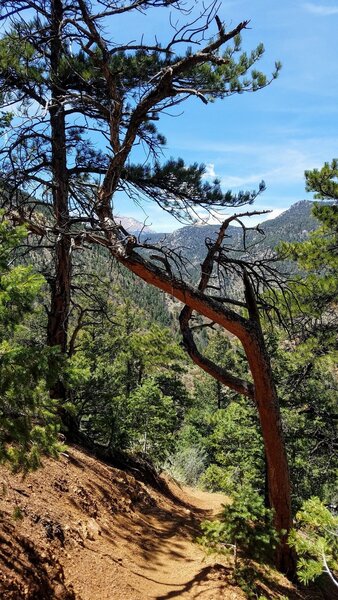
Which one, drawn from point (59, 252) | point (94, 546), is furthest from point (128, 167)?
point (94, 546)

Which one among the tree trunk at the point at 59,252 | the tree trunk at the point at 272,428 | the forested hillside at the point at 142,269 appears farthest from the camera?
the tree trunk at the point at 59,252

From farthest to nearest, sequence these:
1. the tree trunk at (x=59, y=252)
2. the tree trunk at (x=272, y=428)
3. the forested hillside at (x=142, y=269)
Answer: the tree trunk at (x=59, y=252) < the tree trunk at (x=272, y=428) < the forested hillside at (x=142, y=269)

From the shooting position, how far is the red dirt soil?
3.72 m

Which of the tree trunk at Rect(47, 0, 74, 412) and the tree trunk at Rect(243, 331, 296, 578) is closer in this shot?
the tree trunk at Rect(243, 331, 296, 578)

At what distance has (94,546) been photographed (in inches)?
192

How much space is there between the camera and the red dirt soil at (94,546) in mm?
3721

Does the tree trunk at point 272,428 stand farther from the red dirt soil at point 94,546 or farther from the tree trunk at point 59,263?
the tree trunk at point 59,263

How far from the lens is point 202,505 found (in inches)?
405

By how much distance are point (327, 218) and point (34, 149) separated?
6247mm

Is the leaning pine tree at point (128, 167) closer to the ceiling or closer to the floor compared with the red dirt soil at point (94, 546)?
closer to the ceiling

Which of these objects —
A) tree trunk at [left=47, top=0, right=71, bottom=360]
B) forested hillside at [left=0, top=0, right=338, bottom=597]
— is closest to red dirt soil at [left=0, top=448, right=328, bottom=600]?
forested hillside at [left=0, top=0, right=338, bottom=597]

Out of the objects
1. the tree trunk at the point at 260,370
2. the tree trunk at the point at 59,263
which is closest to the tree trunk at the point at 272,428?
the tree trunk at the point at 260,370

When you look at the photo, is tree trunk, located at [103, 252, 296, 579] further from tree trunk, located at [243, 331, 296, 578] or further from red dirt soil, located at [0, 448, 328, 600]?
red dirt soil, located at [0, 448, 328, 600]

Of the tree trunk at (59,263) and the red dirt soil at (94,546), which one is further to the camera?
the tree trunk at (59,263)
